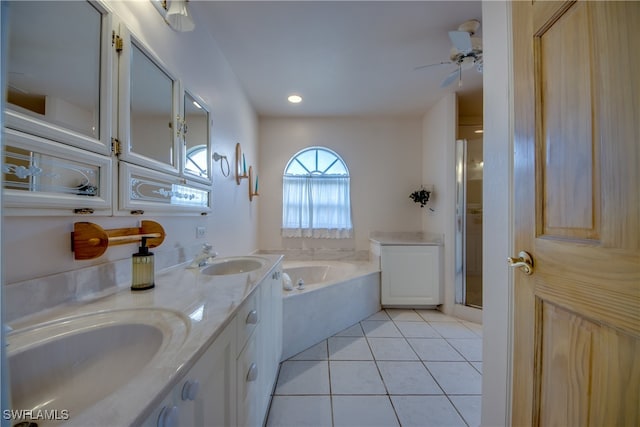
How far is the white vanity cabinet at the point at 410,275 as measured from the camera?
3031 mm

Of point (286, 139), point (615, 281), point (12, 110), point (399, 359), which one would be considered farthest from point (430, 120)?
point (12, 110)

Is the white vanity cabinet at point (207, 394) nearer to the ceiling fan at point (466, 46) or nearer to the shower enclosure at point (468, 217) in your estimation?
the ceiling fan at point (466, 46)

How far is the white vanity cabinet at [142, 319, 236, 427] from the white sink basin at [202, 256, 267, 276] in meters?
0.82

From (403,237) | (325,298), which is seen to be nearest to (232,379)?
(325,298)

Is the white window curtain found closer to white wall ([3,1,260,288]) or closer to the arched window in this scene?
the arched window

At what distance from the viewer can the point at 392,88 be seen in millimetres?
2812

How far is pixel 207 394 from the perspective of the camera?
654 mm

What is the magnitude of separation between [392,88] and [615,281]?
2.74 m

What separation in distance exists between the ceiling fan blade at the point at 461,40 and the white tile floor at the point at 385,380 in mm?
2445

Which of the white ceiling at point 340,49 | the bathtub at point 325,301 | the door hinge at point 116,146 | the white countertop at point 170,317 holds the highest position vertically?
the white ceiling at point 340,49

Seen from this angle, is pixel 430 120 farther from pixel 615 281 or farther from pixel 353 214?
pixel 615 281

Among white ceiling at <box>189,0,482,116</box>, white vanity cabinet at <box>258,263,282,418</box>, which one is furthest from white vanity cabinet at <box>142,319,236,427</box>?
white ceiling at <box>189,0,482,116</box>

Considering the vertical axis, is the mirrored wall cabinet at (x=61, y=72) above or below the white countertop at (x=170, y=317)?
above

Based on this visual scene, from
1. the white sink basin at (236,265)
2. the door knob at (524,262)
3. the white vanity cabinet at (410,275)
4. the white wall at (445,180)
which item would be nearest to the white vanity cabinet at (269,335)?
the white sink basin at (236,265)
